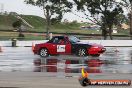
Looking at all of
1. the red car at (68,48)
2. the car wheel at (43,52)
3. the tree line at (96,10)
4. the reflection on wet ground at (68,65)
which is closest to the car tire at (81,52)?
the red car at (68,48)

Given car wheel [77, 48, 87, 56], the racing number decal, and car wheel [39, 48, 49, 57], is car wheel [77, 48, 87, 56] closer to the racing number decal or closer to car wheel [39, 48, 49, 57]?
the racing number decal

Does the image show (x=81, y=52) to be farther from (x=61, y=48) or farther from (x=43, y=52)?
(x=43, y=52)

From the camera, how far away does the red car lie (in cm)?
2447

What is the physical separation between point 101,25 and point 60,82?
52.5 metres

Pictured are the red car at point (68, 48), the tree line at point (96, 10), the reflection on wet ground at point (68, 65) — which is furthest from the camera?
the tree line at point (96, 10)

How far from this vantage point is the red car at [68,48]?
963 inches

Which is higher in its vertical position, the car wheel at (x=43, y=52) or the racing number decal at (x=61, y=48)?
the racing number decal at (x=61, y=48)

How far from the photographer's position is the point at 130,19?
6356cm

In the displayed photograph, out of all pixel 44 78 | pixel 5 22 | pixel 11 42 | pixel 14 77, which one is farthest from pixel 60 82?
pixel 5 22

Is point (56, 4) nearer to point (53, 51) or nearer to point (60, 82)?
point (53, 51)

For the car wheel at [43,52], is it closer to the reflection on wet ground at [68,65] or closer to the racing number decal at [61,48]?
the racing number decal at [61,48]

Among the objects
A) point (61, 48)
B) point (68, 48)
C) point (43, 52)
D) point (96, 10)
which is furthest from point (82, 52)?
point (96, 10)

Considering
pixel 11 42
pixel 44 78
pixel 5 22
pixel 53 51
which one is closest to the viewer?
pixel 44 78

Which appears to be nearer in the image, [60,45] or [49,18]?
[60,45]
